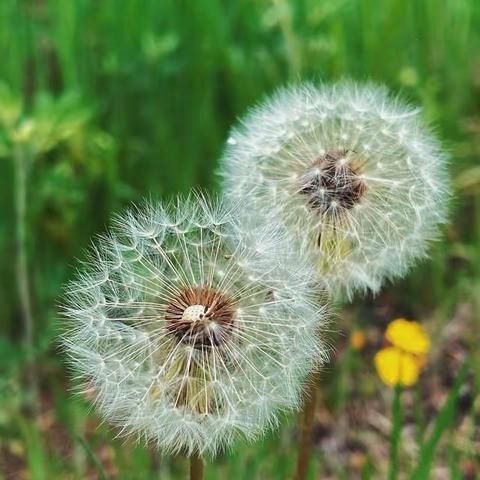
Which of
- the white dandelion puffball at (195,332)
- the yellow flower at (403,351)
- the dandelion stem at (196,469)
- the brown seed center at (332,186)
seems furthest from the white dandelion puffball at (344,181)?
the yellow flower at (403,351)

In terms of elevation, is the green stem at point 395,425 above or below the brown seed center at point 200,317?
below

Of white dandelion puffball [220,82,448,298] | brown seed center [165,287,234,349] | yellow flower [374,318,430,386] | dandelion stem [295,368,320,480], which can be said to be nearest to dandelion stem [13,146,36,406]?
yellow flower [374,318,430,386]

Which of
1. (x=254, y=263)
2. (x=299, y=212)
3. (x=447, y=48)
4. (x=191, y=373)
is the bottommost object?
(x=191, y=373)

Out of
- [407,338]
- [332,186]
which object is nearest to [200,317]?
[332,186]

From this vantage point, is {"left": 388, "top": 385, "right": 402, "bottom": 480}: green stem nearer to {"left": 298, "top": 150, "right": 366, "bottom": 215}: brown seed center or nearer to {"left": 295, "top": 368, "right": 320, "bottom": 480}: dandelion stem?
{"left": 295, "top": 368, "right": 320, "bottom": 480}: dandelion stem

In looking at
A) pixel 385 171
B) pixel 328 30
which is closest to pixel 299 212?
pixel 385 171

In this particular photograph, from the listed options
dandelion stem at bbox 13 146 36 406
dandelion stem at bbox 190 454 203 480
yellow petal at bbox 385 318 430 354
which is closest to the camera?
dandelion stem at bbox 190 454 203 480

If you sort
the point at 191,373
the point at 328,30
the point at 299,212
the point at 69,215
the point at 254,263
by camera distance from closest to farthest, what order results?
the point at 191,373, the point at 254,263, the point at 299,212, the point at 69,215, the point at 328,30

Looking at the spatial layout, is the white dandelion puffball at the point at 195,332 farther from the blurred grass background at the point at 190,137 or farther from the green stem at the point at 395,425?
the blurred grass background at the point at 190,137

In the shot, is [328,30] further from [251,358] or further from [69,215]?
[251,358]
